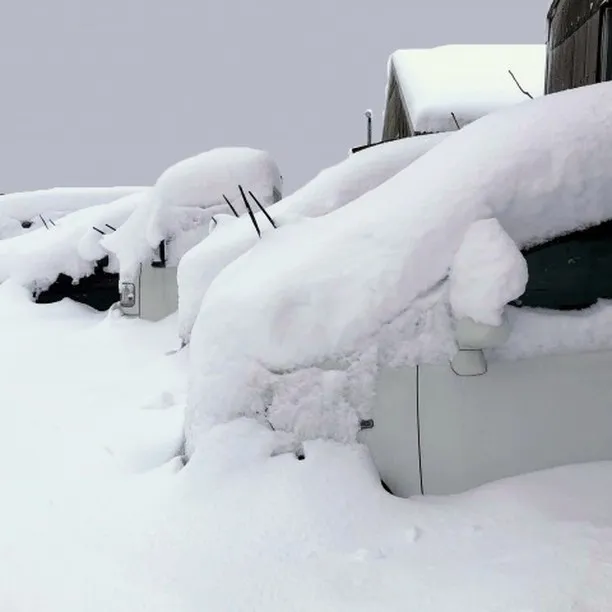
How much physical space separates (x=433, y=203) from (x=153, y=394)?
146 inches

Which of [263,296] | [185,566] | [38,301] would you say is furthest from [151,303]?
[185,566]

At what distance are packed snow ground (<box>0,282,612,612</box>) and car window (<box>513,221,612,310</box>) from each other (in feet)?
2.61

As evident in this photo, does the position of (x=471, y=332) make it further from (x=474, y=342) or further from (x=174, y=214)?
(x=174, y=214)

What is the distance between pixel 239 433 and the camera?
3695 mm

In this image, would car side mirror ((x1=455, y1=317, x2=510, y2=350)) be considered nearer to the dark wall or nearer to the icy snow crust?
the icy snow crust

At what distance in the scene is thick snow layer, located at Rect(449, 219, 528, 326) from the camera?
3.20 meters

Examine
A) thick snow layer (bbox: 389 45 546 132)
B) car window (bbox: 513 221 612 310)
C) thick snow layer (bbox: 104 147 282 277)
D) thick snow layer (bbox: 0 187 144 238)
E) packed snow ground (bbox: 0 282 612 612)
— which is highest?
thick snow layer (bbox: 389 45 546 132)

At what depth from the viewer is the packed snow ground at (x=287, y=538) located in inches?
111

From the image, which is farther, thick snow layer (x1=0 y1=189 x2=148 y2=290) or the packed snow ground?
thick snow layer (x1=0 y1=189 x2=148 y2=290)

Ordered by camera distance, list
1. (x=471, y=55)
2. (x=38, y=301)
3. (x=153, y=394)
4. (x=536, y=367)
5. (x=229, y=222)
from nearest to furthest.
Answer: (x=536, y=367) < (x=153, y=394) < (x=229, y=222) < (x=38, y=301) < (x=471, y=55)

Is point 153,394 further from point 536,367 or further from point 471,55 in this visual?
point 471,55

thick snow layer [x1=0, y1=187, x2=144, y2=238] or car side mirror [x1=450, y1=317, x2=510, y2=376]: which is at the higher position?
car side mirror [x1=450, y1=317, x2=510, y2=376]

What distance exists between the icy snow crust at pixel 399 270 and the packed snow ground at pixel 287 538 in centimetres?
28

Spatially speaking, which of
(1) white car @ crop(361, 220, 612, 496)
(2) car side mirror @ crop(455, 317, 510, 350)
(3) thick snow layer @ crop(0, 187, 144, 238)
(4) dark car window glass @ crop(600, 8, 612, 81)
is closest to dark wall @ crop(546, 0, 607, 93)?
(4) dark car window glass @ crop(600, 8, 612, 81)
